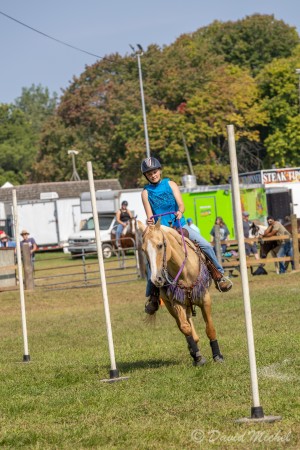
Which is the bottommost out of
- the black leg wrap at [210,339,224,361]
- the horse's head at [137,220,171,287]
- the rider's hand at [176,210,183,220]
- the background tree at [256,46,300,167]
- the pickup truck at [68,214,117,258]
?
the black leg wrap at [210,339,224,361]

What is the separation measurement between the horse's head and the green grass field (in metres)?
1.14

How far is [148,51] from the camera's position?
87.0 metres

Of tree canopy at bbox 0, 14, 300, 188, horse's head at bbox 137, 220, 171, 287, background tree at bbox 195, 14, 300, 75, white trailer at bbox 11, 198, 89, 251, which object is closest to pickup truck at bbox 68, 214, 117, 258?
white trailer at bbox 11, 198, 89, 251

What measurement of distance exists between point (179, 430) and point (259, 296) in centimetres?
1578

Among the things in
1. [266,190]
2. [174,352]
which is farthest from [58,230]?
[174,352]

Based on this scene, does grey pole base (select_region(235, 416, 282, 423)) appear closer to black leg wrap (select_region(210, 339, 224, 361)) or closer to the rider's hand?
black leg wrap (select_region(210, 339, 224, 361))

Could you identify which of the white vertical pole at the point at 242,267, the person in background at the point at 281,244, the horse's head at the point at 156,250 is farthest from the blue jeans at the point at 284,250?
the white vertical pole at the point at 242,267

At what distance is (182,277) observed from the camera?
486 inches

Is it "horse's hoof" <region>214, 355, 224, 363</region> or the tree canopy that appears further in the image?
the tree canopy

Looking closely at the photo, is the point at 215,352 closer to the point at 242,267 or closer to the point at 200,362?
the point at 200,362

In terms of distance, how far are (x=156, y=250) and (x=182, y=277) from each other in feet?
2.86

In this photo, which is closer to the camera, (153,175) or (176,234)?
(176,234)

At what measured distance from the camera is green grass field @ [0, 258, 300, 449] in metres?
8.28

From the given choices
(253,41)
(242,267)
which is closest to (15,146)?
(253,41)
